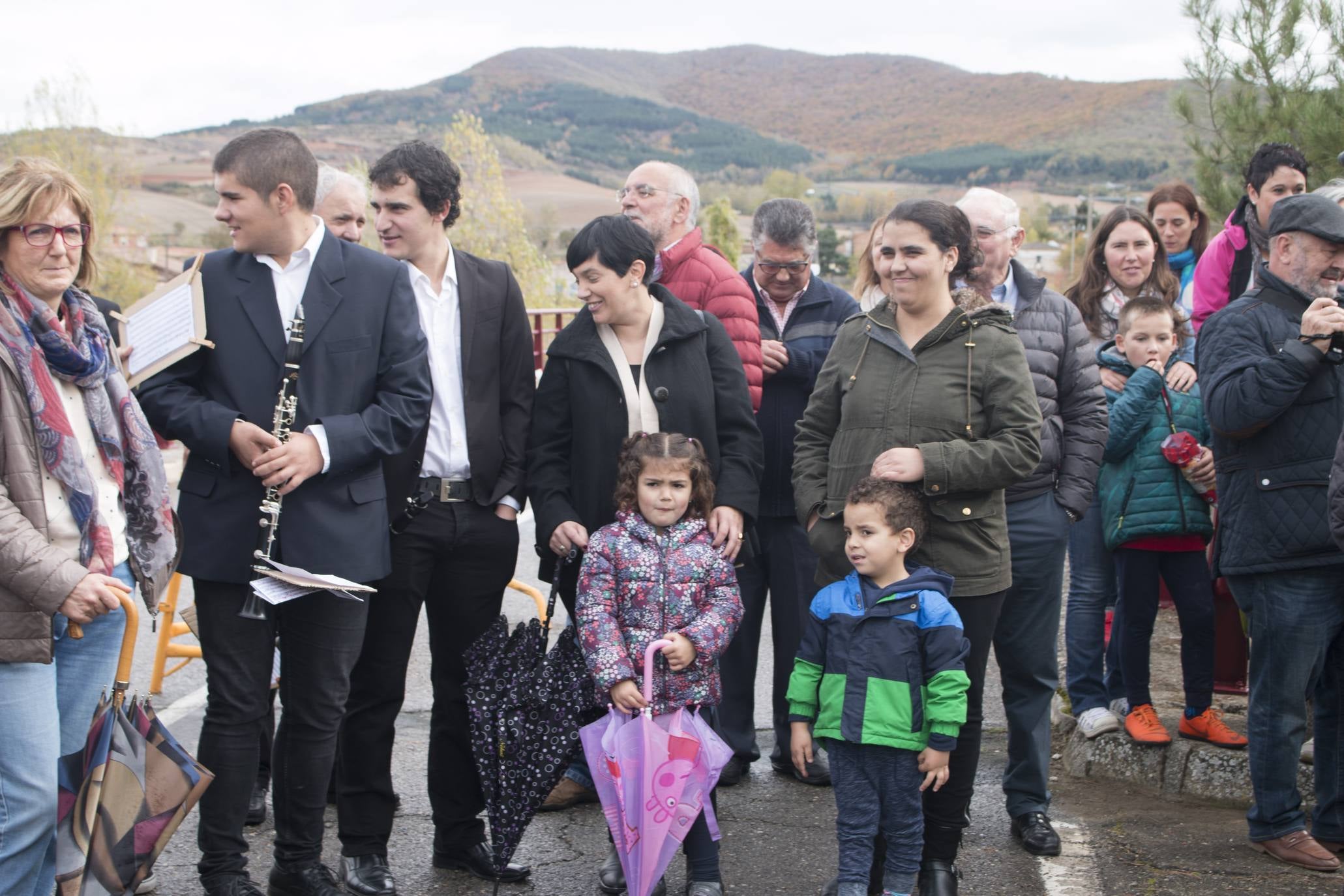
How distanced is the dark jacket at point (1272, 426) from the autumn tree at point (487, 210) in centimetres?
3571

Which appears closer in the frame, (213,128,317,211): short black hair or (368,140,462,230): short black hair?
(213,128,317,211): short black hair

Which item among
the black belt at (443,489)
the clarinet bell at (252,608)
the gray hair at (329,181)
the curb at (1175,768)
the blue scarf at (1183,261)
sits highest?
the gray hair at (329,181)

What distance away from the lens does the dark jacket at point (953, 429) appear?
3676mm

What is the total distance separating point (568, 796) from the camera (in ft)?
15.6

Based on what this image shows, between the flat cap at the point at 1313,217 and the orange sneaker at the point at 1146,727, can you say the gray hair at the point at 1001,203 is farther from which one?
the orange sneaker at the point at 1146,727

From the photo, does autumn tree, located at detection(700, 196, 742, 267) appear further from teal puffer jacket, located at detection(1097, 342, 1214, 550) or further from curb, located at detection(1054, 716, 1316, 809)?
curb, located at detection(1054, 716, 1316, 809)

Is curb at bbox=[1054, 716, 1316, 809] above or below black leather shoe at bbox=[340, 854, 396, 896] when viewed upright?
below

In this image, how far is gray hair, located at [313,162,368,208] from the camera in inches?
189

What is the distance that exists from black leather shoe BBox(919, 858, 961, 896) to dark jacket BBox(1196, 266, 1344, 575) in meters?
1.36

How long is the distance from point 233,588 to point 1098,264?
156 inches

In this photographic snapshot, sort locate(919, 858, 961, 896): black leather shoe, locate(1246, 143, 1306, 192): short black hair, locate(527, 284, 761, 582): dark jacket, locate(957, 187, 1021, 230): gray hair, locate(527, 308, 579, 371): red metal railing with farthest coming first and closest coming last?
locate(527, 308, 579, 371): red metal railing < locate(1246, 143, 1306, 192): short black hair < locate(957, 187, 1021, 230): gray hair < locate(527, 284, 761, 582): dark jacket < locate(919, 858, 961, 896): black leather shoe

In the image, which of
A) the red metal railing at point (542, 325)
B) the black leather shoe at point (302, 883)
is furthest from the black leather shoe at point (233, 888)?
the red metal railing at point (542, 325)

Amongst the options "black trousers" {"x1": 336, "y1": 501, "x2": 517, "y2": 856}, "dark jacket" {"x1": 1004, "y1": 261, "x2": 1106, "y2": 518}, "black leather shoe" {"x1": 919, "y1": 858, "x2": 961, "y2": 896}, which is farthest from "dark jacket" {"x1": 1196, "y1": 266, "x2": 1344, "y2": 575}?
"black trousers" {"x1": 336, "y1": 501, "x2": 517, "y2": 856}

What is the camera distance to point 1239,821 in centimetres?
447
